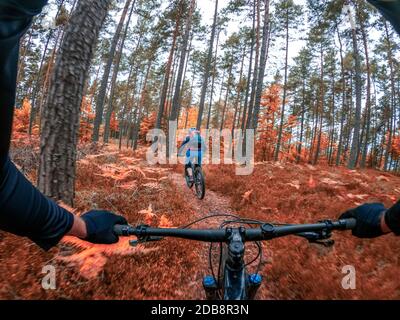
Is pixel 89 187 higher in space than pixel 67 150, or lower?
lower

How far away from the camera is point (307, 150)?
59.2 metres

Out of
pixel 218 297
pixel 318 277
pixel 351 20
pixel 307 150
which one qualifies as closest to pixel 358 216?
pixel 218 297

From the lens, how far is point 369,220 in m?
1.60

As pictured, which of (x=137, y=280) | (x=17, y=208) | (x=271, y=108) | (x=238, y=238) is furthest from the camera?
(x=271, y=108)

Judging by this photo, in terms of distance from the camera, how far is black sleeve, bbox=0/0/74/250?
2.32ft

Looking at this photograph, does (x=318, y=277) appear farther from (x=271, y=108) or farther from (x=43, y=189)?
(x=271, y=108)

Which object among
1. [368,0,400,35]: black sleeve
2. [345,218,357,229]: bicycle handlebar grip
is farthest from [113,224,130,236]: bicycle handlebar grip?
[368,0,400,35]: black sleeve

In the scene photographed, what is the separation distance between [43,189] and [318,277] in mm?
5017

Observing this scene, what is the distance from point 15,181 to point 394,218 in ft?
7.35

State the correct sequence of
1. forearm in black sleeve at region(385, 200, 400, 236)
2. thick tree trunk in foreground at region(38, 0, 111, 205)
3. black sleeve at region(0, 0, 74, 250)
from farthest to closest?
1. thick tree trunk in foreground at region(38, 0, 111, 205)
2. forearm in black sleeve at region(385, 200, 400, 236)
3. black sleeve at region(0, 0, 74, 250)

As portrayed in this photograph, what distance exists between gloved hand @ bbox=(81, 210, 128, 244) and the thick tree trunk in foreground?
9.26 feet

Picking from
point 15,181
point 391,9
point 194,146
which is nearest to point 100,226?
point 15,181

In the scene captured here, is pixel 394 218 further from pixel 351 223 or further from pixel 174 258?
pixel 174 258

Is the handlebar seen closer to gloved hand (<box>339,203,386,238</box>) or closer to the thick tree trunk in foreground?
gloved hand (<box>339,203,386,238</box>)
